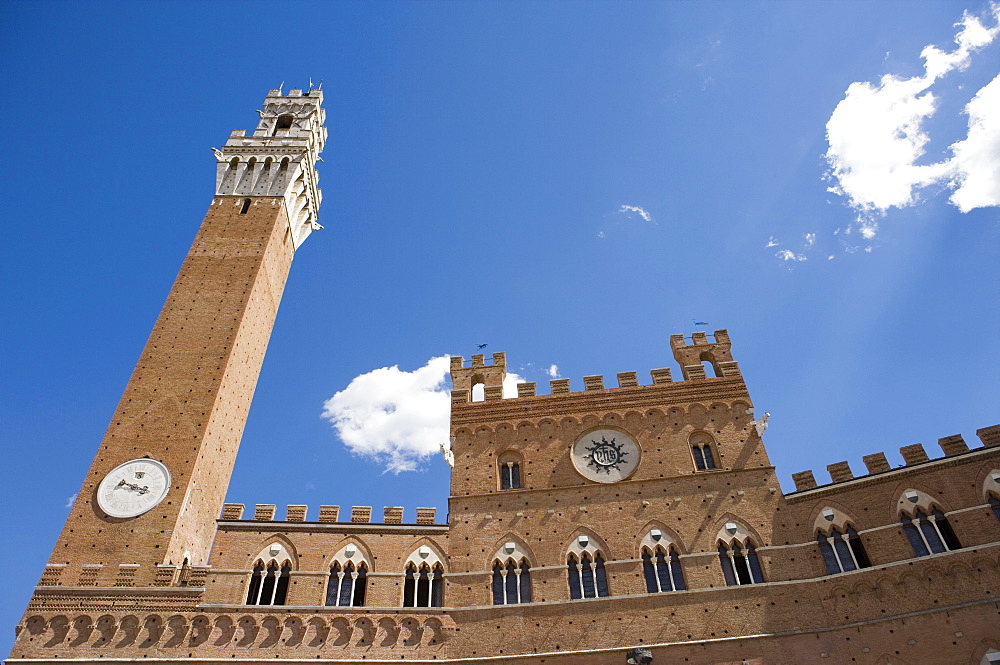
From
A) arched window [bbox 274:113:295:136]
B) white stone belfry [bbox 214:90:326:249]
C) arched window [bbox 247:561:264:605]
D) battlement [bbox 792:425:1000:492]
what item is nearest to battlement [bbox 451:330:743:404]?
battlement [bbox 792:425:1000:492]

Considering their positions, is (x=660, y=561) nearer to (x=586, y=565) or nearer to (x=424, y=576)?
(x=586, y=565)

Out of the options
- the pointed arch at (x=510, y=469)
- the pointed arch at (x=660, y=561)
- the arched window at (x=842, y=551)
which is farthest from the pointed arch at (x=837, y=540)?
the pointed arch at (x=510, y=469)

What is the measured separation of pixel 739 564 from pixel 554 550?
18.1 feet

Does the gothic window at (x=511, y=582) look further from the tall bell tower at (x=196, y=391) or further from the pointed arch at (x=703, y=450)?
the tall bell tower at (x=196, y=391)

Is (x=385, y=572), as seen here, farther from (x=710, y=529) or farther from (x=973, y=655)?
(x=973, y=655)

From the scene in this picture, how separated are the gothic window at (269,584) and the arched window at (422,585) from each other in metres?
3.57

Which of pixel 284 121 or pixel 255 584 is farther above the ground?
pixel 284 121

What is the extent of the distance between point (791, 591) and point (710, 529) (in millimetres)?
2723

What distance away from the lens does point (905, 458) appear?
20422 mm

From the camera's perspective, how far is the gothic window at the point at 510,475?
22.7 m

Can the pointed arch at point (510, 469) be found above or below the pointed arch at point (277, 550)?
above

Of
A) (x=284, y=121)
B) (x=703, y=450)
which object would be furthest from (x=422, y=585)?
(x=284, y=121)

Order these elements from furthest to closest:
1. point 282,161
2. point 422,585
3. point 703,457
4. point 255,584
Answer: point 282,161 → point 703,457 → point 422,585 → point 255,584

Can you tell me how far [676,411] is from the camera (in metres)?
23.5
